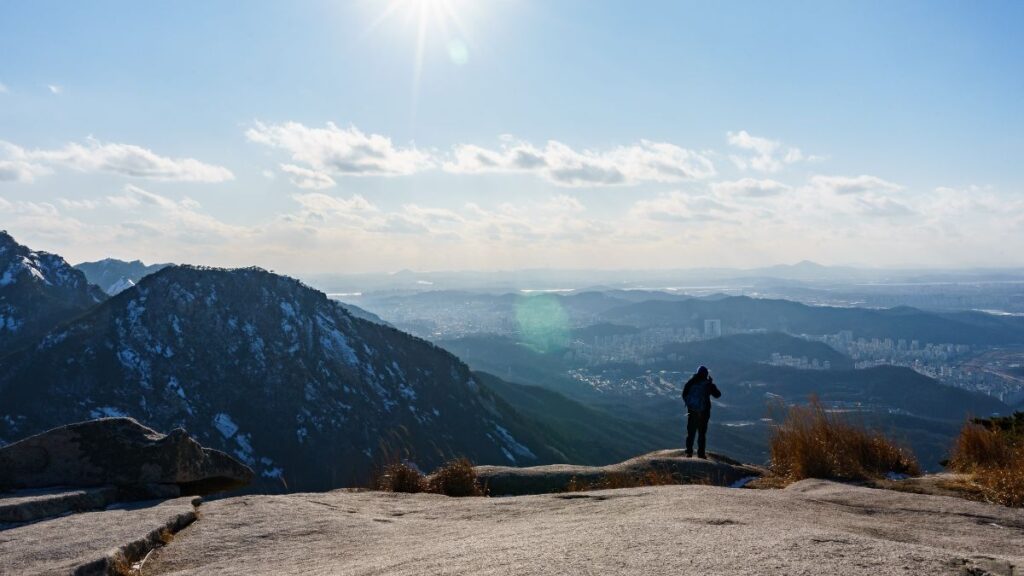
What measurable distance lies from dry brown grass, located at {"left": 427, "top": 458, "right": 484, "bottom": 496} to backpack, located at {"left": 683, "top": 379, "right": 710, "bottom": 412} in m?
7.38

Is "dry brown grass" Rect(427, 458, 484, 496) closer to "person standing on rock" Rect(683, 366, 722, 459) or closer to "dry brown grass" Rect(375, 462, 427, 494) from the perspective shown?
"dry brown grass" Rect(375, 462, 427, 494)

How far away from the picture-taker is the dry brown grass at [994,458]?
8156mm

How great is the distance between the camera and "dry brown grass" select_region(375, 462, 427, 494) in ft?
38.8

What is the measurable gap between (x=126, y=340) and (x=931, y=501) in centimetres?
16073

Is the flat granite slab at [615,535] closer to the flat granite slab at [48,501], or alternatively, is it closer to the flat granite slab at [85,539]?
the flat granite slab at [85,539]

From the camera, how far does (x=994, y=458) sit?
10.2 meters

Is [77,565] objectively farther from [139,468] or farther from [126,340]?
[126,340]

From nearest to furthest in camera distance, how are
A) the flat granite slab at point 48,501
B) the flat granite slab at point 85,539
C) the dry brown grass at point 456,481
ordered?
the flat granite slab at point 85,539, the flat granite slab at point 48,501, the dry brown grass at point 456,481

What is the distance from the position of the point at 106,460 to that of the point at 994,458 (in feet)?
46.1

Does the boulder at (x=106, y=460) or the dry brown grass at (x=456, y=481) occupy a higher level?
the boulder at (x=106, y=460)

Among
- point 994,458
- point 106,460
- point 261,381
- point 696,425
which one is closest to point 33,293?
point 261,381

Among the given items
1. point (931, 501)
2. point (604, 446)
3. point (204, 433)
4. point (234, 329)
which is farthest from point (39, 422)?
point (931, 501)

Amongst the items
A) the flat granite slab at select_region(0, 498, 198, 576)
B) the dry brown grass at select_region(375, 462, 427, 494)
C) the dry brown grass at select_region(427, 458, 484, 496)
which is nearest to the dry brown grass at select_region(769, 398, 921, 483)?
the dry brown grass at select_region(427, 458, 484, 496)

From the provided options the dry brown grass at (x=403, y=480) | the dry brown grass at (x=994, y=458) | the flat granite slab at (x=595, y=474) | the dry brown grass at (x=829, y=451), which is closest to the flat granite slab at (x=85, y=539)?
the dry brown grass at (x=403, y=480)
